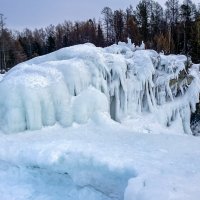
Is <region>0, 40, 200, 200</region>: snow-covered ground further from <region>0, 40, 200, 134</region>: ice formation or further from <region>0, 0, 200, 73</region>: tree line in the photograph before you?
<region>0, 0, 200, 73</region>: tree line

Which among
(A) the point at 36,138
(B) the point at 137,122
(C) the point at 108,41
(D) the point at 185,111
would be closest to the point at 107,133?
(A) the point at 36,138

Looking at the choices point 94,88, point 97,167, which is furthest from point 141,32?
point 97,167

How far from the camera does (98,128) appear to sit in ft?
35.5

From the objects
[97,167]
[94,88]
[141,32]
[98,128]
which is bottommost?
[97,167]

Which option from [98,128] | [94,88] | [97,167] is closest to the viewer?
[97,167]

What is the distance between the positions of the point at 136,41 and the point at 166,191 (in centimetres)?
3282

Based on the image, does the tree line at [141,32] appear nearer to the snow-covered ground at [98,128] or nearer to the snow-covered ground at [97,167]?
the snow-covered ground at [98,128]

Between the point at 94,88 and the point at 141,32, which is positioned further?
the point at 141,32

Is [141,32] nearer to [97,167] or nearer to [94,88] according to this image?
[94,88]

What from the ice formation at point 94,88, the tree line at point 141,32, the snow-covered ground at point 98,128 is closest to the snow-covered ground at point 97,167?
the snow-covered ground at point 98,128

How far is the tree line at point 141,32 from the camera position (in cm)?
3644

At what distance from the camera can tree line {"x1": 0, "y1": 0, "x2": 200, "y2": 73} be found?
120ft

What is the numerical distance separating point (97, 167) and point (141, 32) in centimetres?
3607

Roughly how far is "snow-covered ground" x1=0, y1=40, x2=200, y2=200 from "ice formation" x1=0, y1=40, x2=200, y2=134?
3cm
